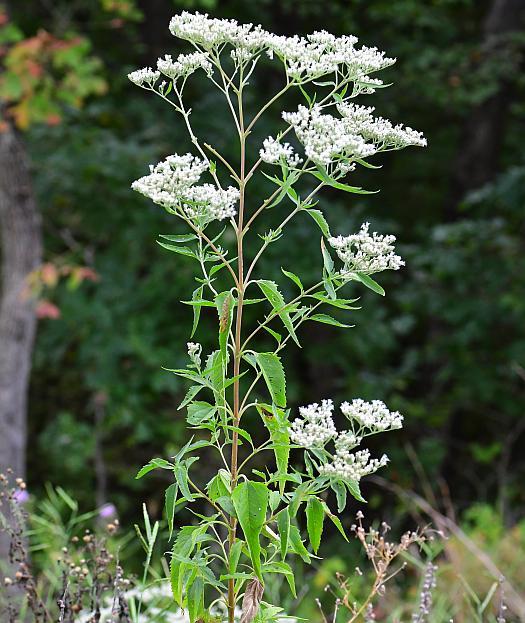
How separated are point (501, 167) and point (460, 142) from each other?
0.47 metres

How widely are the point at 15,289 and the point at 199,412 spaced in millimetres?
4082

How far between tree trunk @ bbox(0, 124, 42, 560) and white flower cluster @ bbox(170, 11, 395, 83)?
12.5 feet

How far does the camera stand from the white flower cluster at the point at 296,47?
70.9 inches

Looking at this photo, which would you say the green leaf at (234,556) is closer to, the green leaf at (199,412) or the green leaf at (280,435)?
the green leaf at (280,435)

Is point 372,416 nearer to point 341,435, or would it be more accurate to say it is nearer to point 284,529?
point 341,435

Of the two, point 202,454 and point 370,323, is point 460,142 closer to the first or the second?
point 370,323

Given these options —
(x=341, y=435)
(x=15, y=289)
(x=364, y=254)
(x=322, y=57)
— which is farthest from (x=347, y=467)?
(x=15, y=289)

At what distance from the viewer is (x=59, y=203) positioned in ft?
22.7

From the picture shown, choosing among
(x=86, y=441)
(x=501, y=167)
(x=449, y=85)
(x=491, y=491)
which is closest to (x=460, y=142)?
(x=501, y=167)

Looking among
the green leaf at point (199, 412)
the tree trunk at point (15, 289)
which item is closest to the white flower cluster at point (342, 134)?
the green leaf at point (199, 412)

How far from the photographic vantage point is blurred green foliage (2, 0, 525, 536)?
658 cm

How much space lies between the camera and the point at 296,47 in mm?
1804

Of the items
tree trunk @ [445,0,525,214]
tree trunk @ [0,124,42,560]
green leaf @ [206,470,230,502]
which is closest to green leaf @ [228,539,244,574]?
green leaf @ [206,470,230,502]

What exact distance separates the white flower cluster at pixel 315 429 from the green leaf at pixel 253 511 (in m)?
0.12
